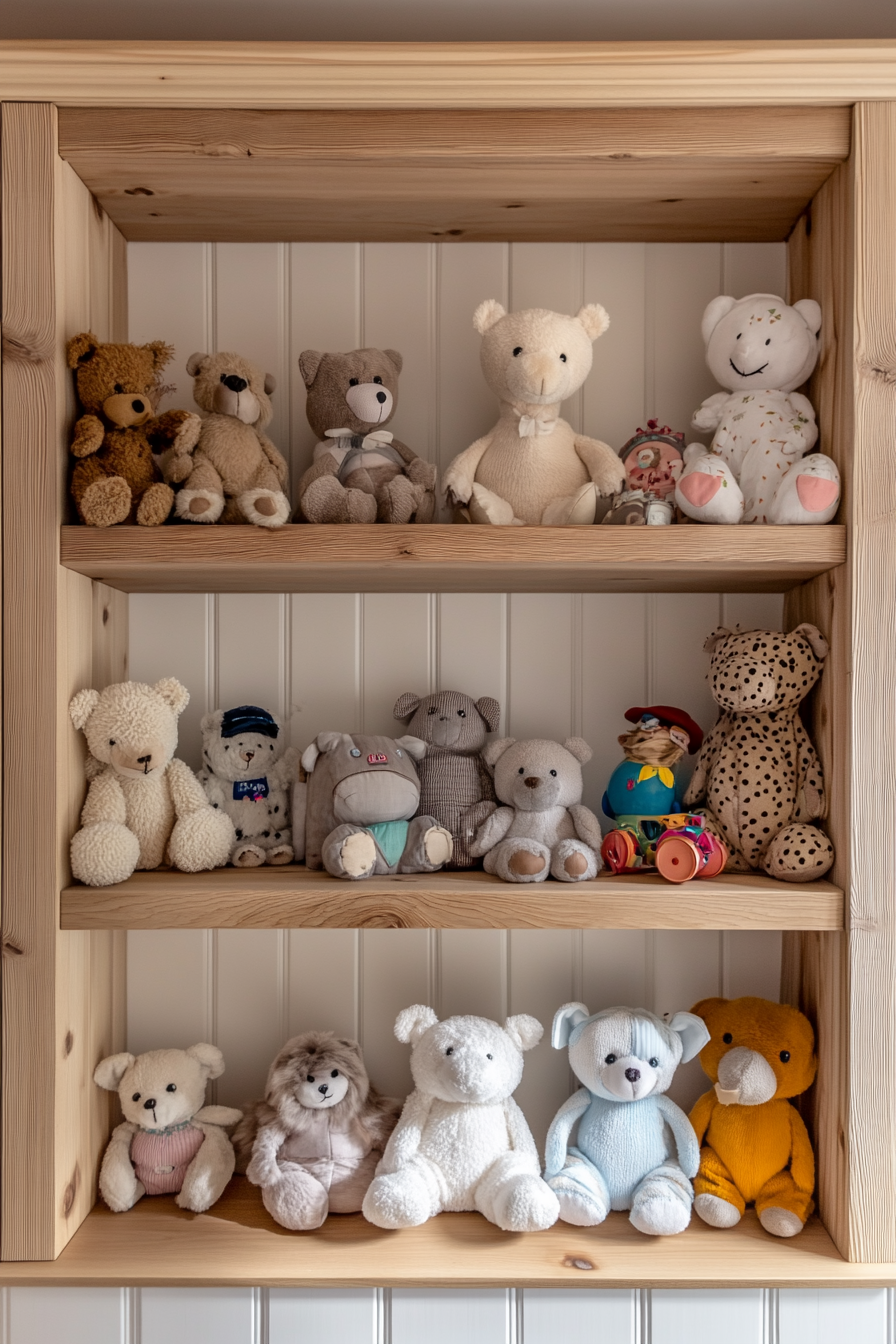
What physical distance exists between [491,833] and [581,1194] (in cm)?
45

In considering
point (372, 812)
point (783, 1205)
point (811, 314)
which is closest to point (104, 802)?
point (372, 812)

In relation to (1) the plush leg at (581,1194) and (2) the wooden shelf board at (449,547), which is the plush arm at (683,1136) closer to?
(1) the plush leg at (581,1194)

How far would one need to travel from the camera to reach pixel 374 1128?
135 cm

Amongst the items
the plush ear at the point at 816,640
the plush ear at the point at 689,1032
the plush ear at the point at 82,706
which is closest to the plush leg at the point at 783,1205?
the plush ear at the point at 689,1032

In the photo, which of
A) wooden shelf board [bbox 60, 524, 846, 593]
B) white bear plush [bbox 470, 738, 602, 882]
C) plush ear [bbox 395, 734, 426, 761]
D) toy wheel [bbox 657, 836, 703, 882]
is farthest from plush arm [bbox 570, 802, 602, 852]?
wooden shelf board [bbox 60, 524, 846, 593]

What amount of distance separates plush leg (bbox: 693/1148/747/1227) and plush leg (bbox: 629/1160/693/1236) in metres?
0.02

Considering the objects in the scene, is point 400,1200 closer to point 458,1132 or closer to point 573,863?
point 458,1132

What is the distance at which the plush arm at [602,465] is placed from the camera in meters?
1.32

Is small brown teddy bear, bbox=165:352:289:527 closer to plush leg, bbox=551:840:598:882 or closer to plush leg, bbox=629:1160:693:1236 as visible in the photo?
plush leg, bbox=551:840:598:882

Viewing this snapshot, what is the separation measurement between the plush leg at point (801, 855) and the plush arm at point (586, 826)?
0.22m

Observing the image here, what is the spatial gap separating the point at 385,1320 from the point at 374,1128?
0.71ft

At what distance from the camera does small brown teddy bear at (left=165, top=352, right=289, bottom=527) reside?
1.25 m

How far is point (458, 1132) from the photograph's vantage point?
1.29 metres

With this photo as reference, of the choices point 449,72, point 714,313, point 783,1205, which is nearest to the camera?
point 449,72
